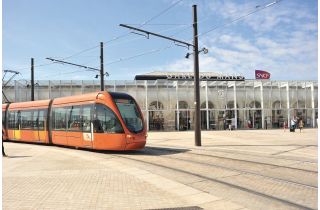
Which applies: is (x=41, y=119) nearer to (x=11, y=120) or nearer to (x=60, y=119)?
(x=60, y=119)

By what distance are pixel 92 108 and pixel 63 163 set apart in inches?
179

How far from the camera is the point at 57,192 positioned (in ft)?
27.0

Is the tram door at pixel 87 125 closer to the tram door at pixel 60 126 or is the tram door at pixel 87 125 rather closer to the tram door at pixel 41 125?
the tram door at pixel 60 126

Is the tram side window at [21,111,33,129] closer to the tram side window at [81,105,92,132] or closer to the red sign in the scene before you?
the tram side window at [81,105,92,132]

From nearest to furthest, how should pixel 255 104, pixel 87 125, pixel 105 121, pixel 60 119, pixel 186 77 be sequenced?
pixel 105 121 → pixel 87 125 → pixel 60 119 → pixel 255 104 → pixel 186 77

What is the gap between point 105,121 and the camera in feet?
55.0

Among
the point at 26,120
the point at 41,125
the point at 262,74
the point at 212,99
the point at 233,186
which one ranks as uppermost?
the point at 262,74

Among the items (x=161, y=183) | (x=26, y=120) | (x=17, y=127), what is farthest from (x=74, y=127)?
(x=161, y=183)

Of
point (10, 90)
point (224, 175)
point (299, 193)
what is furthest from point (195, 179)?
point (10, 90)

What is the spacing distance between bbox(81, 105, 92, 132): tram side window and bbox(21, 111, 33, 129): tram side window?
260 inches

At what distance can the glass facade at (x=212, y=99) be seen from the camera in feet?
138

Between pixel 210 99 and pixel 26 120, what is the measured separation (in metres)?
24.5

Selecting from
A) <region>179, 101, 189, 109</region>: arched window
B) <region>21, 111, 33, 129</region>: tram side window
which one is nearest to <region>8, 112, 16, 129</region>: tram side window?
<region>21, 111, 33, 129</region>: tram side window

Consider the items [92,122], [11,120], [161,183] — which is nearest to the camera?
[161,183]
